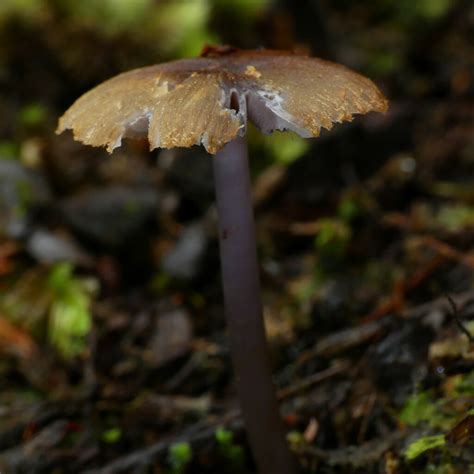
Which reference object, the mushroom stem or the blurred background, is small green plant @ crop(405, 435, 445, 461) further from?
the mushroom stem

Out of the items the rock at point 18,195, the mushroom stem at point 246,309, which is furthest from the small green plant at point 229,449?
the rock at point 18,195

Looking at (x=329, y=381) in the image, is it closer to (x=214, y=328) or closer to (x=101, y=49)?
(x=214, y=328)

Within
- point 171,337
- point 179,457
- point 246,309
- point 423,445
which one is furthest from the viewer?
point 171,337

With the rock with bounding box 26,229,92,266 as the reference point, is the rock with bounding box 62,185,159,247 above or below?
above

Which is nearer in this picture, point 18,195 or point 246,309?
point 246,309

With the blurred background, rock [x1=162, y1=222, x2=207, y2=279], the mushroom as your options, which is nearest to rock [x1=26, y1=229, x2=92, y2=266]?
the blurred background

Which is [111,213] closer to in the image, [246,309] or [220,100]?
[246,309]

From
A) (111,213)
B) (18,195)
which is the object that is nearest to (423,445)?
(111,213)
